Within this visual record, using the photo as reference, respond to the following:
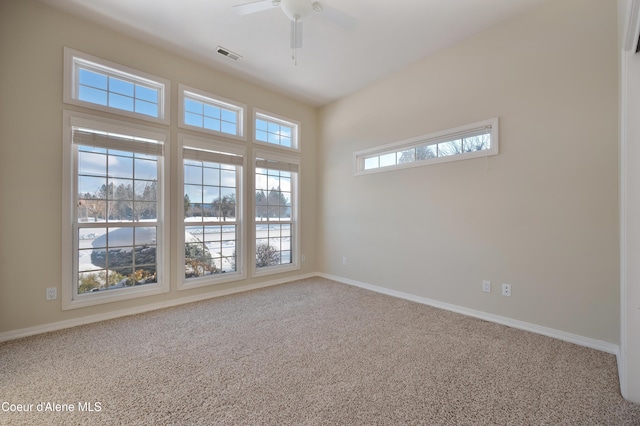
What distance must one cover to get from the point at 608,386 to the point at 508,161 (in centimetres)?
193

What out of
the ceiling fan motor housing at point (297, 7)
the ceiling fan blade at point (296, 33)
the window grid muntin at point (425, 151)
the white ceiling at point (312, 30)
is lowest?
the window grid muntin at point (425, 151)

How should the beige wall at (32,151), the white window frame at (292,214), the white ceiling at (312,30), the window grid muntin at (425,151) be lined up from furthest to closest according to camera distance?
the white window frame at (292,214)
the window grid muntin at (425,151)
the white ceiling at (312,30)
the beige wall at (32,151)

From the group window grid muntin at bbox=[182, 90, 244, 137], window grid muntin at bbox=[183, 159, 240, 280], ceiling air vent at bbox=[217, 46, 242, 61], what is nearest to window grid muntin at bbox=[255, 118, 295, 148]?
window grid muntin at bbox=[182, 90, 244, 137]

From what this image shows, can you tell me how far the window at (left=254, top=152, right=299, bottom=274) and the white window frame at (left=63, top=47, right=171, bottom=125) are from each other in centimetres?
136

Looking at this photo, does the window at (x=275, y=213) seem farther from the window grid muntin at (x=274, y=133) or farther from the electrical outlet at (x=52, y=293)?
the electrical outlet at (x=52, y=293)

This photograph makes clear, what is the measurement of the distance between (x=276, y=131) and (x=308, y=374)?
366 cm

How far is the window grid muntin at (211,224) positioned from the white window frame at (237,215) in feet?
0.14

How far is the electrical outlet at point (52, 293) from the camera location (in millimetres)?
2599

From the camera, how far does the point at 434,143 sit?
3375mm

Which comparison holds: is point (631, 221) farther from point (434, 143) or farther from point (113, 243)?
point (113, 243)

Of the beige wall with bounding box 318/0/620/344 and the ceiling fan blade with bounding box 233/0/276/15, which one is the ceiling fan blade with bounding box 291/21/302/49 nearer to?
the ceiling fan blade with bounding box 233/0/276/15

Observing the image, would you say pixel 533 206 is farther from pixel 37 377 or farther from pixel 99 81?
pixel 99 81

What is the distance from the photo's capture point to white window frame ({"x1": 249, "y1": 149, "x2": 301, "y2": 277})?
13.4 feet

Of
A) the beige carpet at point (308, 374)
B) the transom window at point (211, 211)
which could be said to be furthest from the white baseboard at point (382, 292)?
the transom window at point (211, 211)
